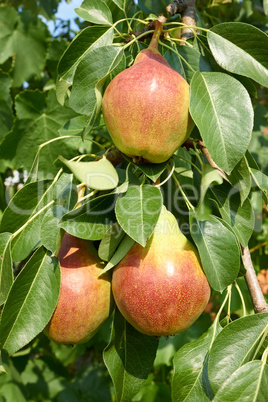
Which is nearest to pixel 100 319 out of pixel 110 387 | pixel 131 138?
pixel 131 138

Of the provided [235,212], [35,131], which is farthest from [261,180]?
[35,131]

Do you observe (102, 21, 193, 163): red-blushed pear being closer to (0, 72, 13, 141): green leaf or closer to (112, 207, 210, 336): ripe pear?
(112, 207, 210, 336): ripe pear

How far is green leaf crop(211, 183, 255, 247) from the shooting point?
3.07 ft

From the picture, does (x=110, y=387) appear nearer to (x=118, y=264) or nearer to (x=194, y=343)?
(x=194, y=343)

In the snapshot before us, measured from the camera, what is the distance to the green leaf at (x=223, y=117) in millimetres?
799

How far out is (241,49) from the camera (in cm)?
90

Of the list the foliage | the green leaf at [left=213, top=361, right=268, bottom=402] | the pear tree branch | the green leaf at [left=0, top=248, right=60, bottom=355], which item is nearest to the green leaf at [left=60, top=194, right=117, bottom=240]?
the foliage

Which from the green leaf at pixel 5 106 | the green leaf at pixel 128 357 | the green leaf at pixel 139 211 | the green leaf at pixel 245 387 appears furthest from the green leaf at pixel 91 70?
the green leaf at pixel 5 106

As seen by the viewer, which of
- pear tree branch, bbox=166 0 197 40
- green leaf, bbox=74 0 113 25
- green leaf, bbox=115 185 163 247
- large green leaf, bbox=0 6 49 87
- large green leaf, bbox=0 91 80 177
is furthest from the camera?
large green leaf, bbox=0 6 49 87

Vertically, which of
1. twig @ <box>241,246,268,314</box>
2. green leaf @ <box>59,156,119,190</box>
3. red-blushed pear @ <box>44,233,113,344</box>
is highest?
green leaf @ <box>59,156,119,190</box>

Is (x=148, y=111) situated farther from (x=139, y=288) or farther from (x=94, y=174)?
(x=139, y=288)

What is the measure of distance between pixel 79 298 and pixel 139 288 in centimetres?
14

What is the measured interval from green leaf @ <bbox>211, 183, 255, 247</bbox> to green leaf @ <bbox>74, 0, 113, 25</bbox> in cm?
44

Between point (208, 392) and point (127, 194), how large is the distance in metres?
0.41
